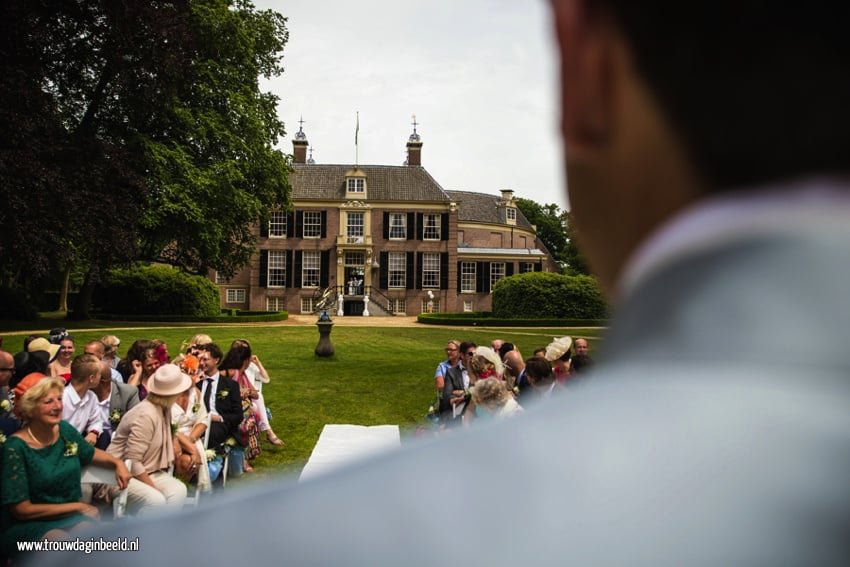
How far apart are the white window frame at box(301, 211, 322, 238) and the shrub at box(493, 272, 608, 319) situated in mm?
14968

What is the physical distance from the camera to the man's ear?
1.56 feet

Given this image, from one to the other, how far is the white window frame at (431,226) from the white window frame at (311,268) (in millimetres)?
6737

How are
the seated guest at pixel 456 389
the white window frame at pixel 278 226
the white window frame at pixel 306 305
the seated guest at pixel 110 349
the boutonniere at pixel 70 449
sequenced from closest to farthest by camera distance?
the boutonniere at pixel 70 449, the seated guest at pixel 456 389, the seated guest at pixel 110 349, the white window frame at pixel 306 305, the white window frame at pixel 278 226

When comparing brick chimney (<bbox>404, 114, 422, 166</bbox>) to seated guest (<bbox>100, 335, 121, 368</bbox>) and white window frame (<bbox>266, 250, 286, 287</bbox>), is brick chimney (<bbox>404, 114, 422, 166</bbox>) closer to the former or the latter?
white window frame (<bbox>266, 250, 286, 287</bbox>)

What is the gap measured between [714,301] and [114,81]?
2047 centimetres

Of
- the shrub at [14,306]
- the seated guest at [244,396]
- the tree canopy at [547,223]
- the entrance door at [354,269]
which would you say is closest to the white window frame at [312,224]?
the entrance door at [354,269]

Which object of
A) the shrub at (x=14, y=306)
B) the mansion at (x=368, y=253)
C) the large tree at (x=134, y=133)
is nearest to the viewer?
the large tree at (x=134, y=133)

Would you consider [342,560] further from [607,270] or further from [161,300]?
[161,300]

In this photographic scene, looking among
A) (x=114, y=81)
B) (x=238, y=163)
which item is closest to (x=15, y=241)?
(x=114, y=81)

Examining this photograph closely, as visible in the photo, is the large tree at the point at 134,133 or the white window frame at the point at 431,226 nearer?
the large tree at the point at 134,133

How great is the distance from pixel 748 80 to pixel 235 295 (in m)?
41.0

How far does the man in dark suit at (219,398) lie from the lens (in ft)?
20.9

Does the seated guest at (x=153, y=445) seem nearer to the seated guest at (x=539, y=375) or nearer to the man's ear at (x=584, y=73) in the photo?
the seated guest at (x=539, y=375)

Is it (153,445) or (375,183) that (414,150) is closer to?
(375,183)
